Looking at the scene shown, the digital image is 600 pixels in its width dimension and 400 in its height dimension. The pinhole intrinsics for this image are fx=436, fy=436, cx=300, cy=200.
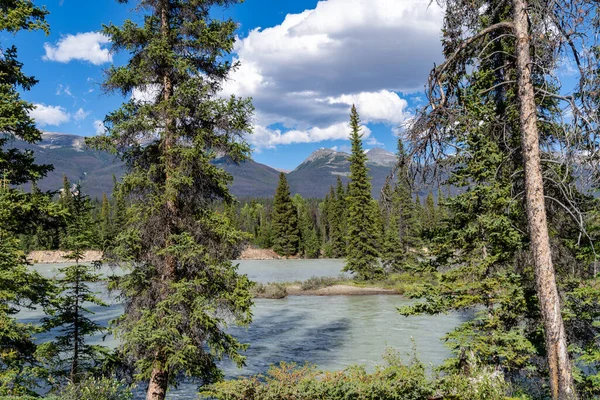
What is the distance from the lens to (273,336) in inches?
970

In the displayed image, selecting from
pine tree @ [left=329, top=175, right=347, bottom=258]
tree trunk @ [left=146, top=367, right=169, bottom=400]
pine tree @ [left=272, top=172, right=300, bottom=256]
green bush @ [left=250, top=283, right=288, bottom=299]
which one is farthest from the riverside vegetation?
pine tree @ [left=272, top=172, right=300, bottom=256]

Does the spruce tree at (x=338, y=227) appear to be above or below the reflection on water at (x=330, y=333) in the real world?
above

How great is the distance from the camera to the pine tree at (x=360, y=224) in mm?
42750

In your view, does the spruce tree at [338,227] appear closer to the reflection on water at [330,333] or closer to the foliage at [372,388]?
the reflection on water at [330,333]

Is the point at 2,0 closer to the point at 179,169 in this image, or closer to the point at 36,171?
the point at 36,171

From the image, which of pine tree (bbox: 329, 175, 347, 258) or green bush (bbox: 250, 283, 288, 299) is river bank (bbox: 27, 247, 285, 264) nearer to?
pine tree (bbox: 329, 175, 347, 258)

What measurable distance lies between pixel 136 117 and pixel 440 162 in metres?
7.87

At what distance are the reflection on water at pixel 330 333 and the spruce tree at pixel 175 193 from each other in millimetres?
6222

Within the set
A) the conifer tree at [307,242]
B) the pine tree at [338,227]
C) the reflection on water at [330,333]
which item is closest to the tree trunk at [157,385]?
the reflection on water at [330,333]

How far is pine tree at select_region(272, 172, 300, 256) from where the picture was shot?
276 feet

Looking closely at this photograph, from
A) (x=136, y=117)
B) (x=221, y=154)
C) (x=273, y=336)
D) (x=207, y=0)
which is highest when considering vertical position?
(x=207, y=0)

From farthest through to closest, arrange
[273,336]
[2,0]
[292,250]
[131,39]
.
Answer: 1. [292,250]
2. [273,336]
3. [131,39]
4. [2,0]

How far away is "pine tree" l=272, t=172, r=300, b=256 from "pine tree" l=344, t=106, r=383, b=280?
39259 millimetres

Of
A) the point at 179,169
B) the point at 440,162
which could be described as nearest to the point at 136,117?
the point at 179,169
